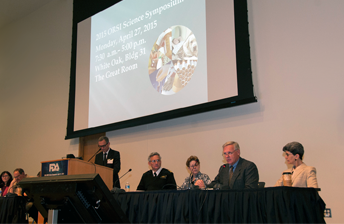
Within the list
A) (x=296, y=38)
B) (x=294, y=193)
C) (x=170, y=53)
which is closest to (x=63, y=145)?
(x=170, y=53)

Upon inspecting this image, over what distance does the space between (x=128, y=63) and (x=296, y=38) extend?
2568mm

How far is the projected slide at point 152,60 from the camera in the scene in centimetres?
429

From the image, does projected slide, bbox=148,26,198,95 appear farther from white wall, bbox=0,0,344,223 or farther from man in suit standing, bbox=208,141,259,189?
man in suit standing, bbox=208,141,259,189

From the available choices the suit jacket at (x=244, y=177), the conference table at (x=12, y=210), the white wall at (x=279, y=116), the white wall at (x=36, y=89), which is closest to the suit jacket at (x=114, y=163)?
the white wall at (x=279, y=116)

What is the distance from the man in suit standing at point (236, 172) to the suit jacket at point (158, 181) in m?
0.70

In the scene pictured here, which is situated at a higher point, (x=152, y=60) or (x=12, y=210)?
(x=152, y=60)

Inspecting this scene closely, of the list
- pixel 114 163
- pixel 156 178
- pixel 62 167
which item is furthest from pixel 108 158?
pixel 62 167

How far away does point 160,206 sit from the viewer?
2.79 metres

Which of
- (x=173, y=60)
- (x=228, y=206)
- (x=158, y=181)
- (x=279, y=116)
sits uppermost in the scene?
(x=173, y=60)

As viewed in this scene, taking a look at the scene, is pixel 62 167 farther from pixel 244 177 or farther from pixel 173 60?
pixel 173 60

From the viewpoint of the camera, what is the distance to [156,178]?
398 centimetres

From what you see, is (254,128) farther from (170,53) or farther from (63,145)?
(63,145)

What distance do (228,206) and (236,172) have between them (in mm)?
708

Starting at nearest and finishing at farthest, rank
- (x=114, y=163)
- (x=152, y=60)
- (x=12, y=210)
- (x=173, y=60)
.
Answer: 1. (x=12, y=210)
2. (x=114, y=163)
3. (x=173, y=60)
4. (x=152, y=60)
